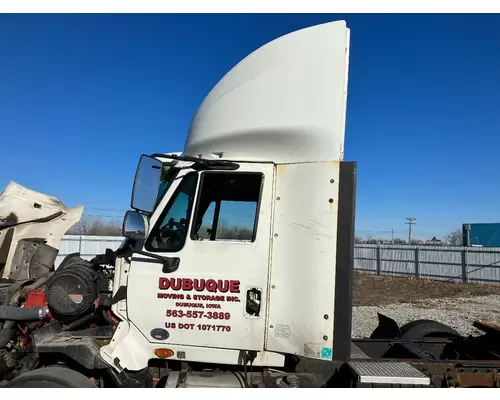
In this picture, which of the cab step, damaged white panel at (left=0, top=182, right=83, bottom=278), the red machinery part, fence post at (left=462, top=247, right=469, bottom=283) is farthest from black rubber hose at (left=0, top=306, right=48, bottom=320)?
fence post at (left=462, top=247, right=469, bottom=283)

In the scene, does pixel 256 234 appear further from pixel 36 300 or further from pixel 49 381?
pixel 36 300

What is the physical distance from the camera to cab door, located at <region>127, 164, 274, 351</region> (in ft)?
11.8

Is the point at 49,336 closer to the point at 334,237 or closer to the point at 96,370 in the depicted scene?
the point at 96,370

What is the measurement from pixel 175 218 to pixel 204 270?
0.58m

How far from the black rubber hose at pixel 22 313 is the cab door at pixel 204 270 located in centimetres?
108

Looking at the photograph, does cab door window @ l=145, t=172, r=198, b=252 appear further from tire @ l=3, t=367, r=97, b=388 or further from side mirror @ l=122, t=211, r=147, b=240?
tire @ l=3, t=367, r=97, b=388

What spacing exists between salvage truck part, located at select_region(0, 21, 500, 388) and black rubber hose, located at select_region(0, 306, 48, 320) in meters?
0.18

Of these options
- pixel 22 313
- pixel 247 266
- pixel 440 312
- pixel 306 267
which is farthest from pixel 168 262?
pixel 440 312

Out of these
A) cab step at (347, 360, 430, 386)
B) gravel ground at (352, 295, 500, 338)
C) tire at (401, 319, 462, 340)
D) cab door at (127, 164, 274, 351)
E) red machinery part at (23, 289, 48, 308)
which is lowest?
gravel ground at (352, 295, 500, 338)

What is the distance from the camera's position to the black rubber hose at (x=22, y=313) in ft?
13.5

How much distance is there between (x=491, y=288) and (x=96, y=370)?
1963 cm

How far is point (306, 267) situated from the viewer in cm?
354

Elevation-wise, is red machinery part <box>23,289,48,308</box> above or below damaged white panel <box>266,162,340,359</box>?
below

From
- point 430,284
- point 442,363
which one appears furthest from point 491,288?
point 442,363
